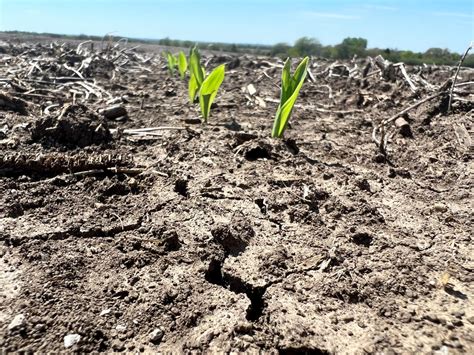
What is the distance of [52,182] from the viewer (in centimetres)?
189

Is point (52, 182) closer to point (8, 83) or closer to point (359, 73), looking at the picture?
point (8, 83)

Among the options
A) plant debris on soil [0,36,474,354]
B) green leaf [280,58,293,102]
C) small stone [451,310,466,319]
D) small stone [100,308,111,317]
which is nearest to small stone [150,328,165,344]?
plant debris on soil [0,36,474,354]

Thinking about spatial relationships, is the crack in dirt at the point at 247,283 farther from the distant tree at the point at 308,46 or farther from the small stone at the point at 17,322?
the distant tree at the point at 308,46

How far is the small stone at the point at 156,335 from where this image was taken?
1115 mm

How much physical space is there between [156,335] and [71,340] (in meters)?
0.22

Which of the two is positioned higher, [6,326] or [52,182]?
[52,182]

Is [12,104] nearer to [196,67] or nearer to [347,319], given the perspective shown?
[196,67]

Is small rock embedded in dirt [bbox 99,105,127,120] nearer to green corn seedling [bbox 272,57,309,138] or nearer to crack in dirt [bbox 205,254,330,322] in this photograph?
green corn seedling [bbox 272,57,309,138]

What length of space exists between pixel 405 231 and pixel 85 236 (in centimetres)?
130

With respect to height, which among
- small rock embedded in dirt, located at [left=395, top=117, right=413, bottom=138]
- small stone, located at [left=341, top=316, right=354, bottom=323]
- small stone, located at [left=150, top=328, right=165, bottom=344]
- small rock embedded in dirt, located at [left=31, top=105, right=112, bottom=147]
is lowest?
small stone, located at [left=150, top=328, right=165, bottom=344]

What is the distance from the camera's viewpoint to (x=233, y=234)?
1591 mm

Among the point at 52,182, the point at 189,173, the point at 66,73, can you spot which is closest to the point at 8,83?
the point at 66,73

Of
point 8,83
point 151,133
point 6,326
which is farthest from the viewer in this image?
point 8,83

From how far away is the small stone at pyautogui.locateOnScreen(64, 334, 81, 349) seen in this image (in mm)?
1064
